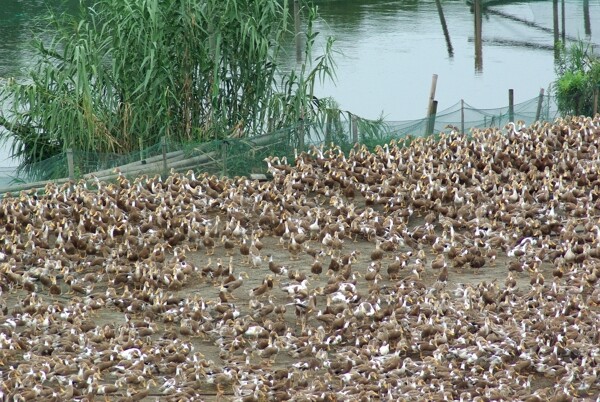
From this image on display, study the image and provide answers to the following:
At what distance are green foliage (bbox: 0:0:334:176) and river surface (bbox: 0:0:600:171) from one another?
8638 millimetres

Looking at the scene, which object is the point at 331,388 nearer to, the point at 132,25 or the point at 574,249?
the point at 574,249

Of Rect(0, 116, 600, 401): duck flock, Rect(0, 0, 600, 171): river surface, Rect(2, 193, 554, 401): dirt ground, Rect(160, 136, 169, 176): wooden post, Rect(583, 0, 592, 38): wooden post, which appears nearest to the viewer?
Rect(0, 116, 600, 401): duck flock

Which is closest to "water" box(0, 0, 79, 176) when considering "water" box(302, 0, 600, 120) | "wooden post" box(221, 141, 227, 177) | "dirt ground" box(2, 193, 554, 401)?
"water" box(302, 0, 600, 120)

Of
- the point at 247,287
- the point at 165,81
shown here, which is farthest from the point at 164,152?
the point at 247,287

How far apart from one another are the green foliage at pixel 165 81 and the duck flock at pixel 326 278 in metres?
1.88

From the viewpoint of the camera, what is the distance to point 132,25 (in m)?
18.9

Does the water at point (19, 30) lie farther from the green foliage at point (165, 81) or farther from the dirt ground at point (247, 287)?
the dirt ground at point (247, 287)

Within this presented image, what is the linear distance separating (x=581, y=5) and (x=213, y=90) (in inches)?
1007

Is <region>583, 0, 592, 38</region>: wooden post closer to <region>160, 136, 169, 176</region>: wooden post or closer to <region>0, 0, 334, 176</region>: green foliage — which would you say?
<region>0, 0, 334, 176</region>: green foliage

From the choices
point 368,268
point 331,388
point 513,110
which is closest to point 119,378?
point 331,388

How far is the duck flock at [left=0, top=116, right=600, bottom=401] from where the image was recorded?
11.1 metres

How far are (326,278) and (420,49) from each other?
2316cm

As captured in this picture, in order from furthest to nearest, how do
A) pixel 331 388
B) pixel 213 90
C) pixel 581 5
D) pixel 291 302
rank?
pixel 581 5, pixel 213 90, pixel 291 302, pixel 331 388

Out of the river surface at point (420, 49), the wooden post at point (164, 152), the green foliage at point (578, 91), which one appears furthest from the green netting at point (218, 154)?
the river surface at point (420, 49)
